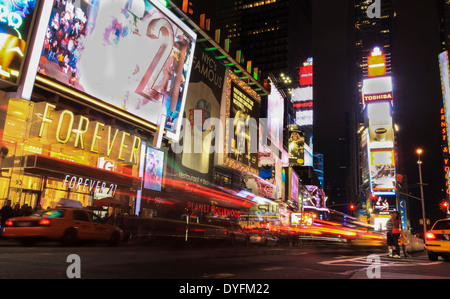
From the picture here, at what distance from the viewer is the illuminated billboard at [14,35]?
1662 centimetres

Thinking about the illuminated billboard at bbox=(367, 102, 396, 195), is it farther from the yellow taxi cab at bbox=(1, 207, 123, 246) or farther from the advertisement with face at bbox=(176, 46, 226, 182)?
the yellow taxi cab at bbox=(1, 207, 123, 246)

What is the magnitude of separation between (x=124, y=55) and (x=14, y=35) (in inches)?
305

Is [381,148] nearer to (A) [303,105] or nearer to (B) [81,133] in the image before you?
(A) [303,105]

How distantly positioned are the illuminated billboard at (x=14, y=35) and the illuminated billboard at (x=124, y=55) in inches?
52.1

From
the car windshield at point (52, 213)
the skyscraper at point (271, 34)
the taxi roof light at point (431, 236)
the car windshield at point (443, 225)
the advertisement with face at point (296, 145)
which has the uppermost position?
the skyscraper at point (271, 34)

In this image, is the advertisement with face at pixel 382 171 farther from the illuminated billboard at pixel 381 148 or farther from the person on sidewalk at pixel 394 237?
the person on sidewalk at pixel 394 237

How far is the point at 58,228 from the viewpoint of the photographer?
13078mm

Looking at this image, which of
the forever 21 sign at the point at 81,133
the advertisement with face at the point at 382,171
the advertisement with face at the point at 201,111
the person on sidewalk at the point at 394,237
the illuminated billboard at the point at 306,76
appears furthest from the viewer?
the illuminated billboard at the point at 306,76

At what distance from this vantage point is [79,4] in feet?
68.1

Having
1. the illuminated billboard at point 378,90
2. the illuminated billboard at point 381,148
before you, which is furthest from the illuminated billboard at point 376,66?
the illuminated billboard at point 381,148

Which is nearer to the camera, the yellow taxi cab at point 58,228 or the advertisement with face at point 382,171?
the yellow taxi cab at point 58,228

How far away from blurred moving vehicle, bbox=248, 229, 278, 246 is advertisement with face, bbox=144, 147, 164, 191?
28.9 feet

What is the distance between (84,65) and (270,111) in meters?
38.9
